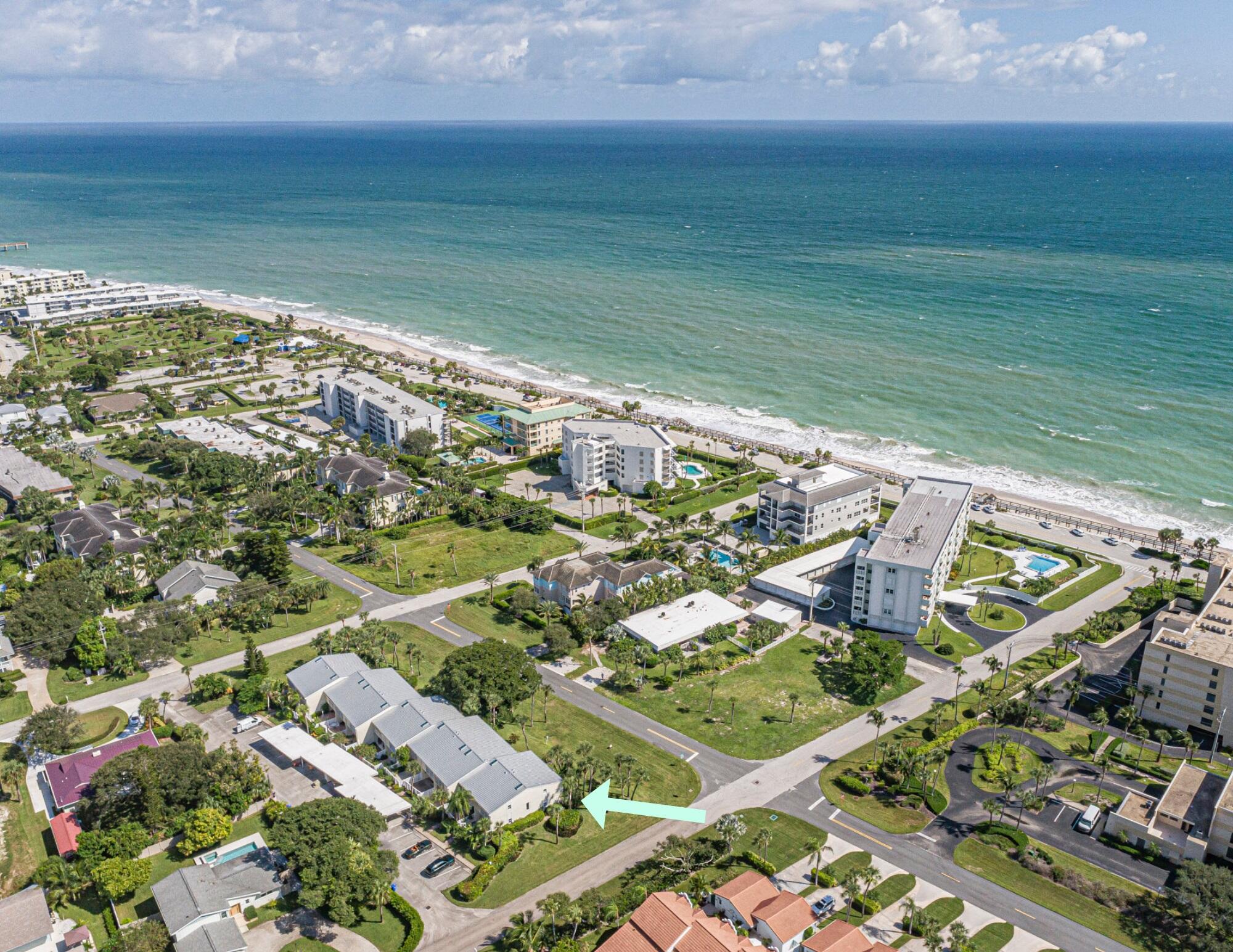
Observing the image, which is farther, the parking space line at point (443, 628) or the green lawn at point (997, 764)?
the parking space line at point (443, 628)

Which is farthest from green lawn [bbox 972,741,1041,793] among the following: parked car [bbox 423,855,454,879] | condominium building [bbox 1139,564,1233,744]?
parked car [bbox 423,855,454,879]

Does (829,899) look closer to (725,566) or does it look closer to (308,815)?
(308,815)

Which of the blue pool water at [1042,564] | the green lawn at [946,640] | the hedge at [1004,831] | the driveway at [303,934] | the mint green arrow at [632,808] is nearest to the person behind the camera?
the driveway at [303,934]

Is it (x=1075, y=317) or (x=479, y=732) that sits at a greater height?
(x=1075, y=317)

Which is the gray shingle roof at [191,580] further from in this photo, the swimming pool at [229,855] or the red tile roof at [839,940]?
the red tile roof at [839,940]

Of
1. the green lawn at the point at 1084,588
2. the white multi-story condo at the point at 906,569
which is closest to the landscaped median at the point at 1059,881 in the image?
the white multi-story condo at the point at 906,569

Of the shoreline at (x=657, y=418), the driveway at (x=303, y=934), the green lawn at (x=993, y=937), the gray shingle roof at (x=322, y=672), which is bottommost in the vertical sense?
the driveway at (x=303, y=934)

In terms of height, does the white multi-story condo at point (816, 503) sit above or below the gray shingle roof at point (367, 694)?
above

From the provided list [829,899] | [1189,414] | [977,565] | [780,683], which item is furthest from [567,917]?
[1189,414]
